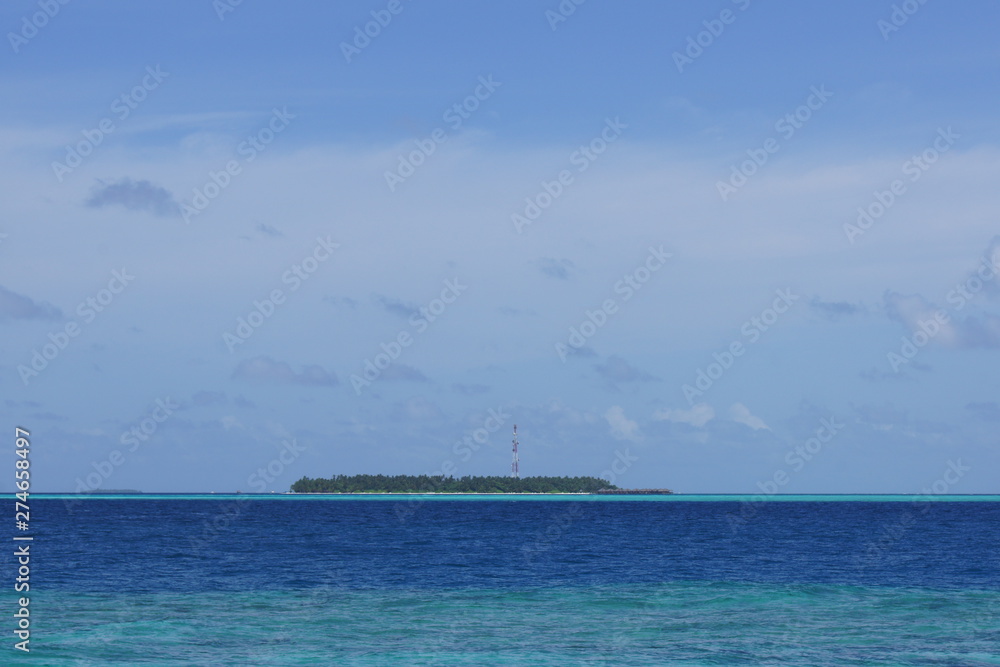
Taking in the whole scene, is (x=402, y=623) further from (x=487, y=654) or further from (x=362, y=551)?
(x=362, y=551)

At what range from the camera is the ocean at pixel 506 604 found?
36188 mm

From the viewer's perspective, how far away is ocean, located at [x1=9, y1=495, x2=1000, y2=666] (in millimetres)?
36188

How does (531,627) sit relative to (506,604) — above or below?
below

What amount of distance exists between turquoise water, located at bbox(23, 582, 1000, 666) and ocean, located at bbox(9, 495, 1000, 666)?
5.5 inches

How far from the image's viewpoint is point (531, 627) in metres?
41.7

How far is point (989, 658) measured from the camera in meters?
34.9

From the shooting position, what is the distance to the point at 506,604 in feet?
160

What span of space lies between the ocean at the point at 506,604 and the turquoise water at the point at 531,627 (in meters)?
0.14

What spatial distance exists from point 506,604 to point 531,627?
7.08 metres

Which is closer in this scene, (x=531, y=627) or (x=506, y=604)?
(x=531, y=627)

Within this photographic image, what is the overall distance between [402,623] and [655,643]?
10.3m

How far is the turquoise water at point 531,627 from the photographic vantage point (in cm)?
3544

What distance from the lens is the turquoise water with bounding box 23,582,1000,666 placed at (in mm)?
35438

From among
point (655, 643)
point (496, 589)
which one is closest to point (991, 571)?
point (496, 589)
